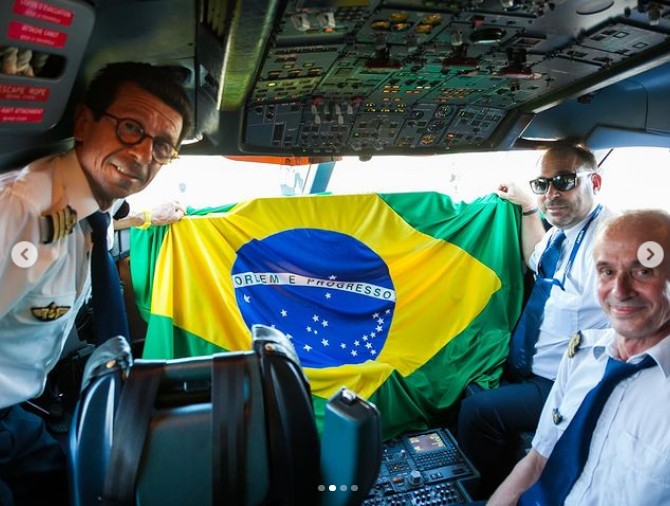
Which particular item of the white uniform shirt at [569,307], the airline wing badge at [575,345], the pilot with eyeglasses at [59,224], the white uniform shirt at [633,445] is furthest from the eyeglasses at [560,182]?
the pilot with eyeglasses at [59,224]

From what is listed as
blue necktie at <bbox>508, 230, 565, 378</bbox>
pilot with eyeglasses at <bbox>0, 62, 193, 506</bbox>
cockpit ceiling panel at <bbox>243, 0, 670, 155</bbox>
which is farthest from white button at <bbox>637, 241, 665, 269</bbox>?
pilot with eyeglasses at <bbox>0, 62, 193, 506</bbox>

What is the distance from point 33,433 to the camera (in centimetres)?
152

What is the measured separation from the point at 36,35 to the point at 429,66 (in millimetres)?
1128

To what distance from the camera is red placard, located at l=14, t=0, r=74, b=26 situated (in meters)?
0.87

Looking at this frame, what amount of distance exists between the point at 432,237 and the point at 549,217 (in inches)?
→ 26.8

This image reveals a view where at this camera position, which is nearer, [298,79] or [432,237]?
[298,79]

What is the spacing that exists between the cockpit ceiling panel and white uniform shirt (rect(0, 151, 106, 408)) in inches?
26.2

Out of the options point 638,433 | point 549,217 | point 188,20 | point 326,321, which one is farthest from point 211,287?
point 638,433

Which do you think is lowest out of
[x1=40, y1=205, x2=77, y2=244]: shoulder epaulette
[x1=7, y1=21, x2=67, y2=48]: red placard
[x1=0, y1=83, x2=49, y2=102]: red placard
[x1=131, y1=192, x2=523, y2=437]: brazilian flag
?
[x1=131, y1=192, x2=523, y2=437]: brazilian flag

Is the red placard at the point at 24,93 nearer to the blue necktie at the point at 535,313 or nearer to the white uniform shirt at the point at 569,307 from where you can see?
the white uniform shirt at the point at 569,307

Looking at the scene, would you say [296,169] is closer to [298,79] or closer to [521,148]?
[521,148]

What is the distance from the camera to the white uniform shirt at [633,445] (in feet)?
3.92

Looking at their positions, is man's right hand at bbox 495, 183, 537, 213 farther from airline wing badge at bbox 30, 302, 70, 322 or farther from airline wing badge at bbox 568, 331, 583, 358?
airline wing badge at bbox 30, 302, 70, 322

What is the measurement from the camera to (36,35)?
95cm
